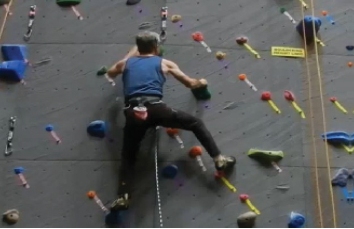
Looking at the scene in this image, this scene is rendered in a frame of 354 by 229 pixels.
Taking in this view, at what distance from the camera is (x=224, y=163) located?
2.28m

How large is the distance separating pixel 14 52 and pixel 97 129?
20.8 inches

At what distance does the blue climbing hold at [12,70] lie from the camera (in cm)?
256

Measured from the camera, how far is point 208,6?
8.93ft

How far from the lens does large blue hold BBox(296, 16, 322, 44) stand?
8.52ft

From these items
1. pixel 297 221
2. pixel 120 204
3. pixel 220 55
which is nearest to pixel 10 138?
pixel 120 204

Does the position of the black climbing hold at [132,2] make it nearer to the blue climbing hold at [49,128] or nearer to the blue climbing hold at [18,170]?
the blue climbing hold at [49,128]

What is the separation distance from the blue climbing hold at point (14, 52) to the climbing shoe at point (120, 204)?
2.58 ft

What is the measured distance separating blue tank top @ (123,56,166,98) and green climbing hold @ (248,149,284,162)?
0.42m

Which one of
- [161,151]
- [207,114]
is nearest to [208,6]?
[207,114]

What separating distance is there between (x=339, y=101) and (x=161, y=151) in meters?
0.75

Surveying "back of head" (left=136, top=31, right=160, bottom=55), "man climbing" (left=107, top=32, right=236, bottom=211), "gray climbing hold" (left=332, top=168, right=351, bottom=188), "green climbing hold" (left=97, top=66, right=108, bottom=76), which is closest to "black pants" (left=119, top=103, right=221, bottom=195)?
"man climbing" (left=107, top=32, right=236, bottom=211)

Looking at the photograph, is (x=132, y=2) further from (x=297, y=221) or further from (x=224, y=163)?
(x=297, y=221)

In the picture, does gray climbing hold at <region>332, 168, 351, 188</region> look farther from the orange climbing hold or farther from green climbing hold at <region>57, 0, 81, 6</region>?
green climbing hold at <region>57, 0, 81, 6</region>

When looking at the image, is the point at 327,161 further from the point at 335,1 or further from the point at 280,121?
the point at 335,1
